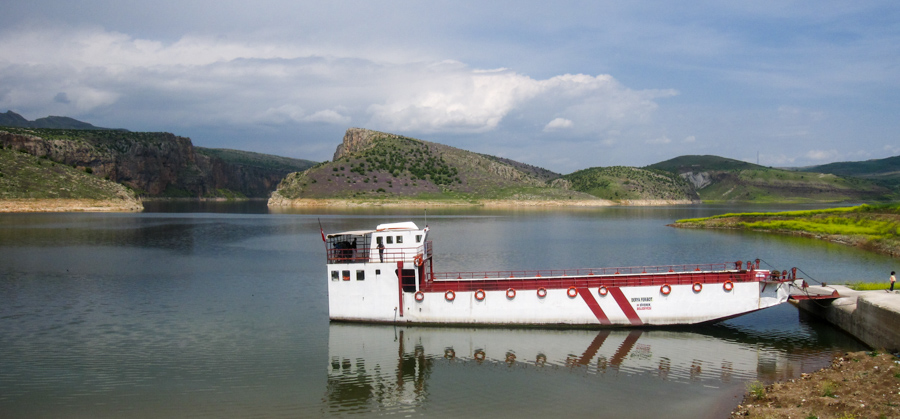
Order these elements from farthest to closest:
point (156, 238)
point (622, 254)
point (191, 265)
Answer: point (156, 238), point (622, 254), point (191, 265)

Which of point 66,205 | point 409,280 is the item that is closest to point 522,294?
point 409,280

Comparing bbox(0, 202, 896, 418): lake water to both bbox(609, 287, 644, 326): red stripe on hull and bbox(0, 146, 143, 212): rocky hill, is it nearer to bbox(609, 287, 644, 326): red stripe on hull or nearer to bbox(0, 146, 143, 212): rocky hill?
bbox(609, 287, 644, 326): red stripe on hull

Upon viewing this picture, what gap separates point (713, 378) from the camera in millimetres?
22734

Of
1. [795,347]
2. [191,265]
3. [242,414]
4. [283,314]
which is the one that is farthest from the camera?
[191,265]

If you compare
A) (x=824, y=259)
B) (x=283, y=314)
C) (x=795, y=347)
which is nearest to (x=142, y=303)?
(x=283, y=314)

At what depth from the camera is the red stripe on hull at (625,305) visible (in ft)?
95.4

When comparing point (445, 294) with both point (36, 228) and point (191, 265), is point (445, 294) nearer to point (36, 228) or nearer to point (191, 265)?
point (191, 265)

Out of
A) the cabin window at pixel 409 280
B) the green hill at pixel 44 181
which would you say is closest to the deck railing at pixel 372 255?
the cabin window at pixel 409 280

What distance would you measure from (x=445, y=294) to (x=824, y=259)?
43008 millimetres

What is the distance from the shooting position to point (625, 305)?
2912 cm

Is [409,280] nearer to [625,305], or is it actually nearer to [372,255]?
[372,255]

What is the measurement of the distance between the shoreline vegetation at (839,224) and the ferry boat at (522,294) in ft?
127

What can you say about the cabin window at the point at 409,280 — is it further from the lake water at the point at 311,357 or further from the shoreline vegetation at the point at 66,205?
the shoreline vegetation at the point at 66,205

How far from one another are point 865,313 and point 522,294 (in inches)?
615
